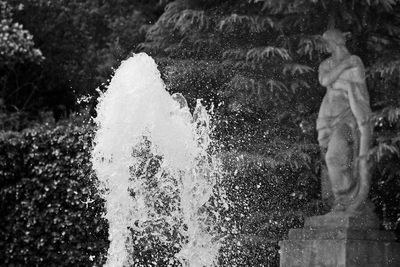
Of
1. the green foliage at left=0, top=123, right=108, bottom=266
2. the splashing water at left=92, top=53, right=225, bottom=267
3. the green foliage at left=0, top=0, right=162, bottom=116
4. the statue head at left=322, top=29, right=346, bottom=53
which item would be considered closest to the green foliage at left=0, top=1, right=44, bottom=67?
the green foliage at left=0, top=0, right=162, bottom=116

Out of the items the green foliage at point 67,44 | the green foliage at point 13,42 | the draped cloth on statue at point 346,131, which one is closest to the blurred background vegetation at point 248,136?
the draped cloth on statue at point 346,131

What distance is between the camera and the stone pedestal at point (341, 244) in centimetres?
709

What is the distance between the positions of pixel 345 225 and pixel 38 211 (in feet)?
16.6

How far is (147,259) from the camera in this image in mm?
10344

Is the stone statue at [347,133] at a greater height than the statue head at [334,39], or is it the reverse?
the statue head at [334,39]

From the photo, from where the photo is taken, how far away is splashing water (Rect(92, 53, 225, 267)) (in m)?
7.14

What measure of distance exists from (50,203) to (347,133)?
15.8ft

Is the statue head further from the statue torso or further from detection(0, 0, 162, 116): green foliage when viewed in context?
detection(0, 0, 162, 116): green foliage

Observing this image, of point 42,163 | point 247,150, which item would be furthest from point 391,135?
point 42,163

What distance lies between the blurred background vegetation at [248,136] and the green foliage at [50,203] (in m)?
0.01

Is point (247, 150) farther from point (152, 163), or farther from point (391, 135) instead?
point (152, 163)

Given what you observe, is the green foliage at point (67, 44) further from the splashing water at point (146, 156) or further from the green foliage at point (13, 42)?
the splashing water at point (146, 156)

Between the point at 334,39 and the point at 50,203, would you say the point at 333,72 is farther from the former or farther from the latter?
the point at 50,203

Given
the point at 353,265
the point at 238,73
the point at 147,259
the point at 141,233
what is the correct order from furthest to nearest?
the point at 238,73 < the point at 147,259 < the point at 141,233 < the point at 353,265
